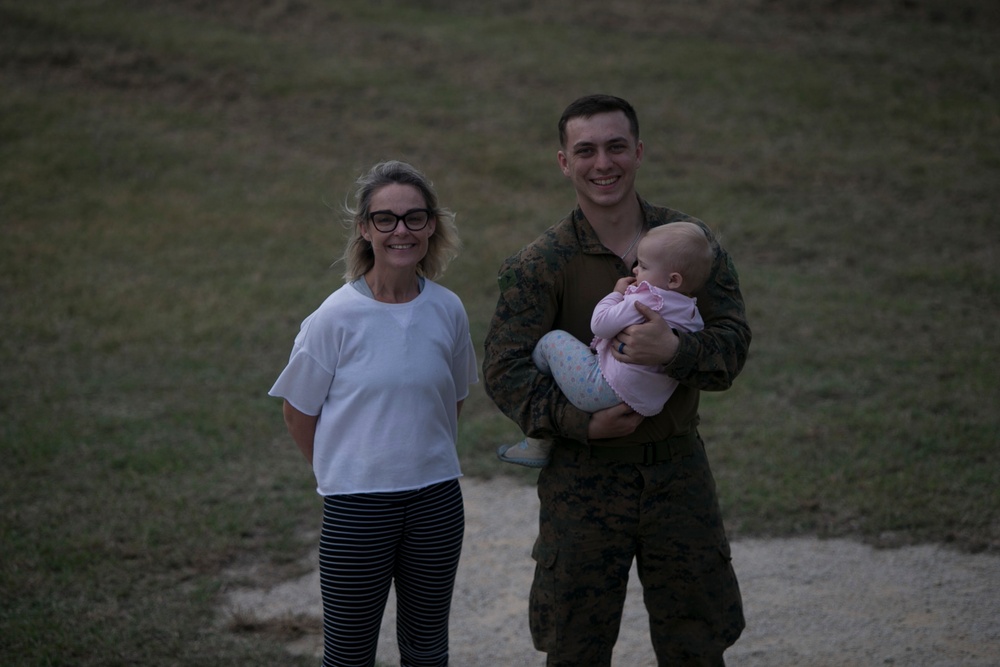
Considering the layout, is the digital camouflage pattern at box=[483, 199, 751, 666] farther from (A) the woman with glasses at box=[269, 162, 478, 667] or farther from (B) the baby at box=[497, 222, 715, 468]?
(A) the woman with glasses at box=[269, 162, 478, 667]

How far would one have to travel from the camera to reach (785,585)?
4.55 metres

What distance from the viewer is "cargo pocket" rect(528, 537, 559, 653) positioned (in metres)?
3.06

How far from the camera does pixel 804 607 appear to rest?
14.3 ft

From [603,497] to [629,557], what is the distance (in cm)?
22

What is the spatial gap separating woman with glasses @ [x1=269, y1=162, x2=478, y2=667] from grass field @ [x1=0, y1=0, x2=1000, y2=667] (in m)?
1.26

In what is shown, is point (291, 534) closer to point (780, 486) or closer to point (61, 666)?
point (61, 666)

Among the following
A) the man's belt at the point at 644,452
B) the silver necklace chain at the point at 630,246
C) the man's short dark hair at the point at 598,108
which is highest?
the man's short dark hair at the point at 598,108

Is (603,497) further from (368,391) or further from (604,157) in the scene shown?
(604,157)

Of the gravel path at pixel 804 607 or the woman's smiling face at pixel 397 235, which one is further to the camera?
the gravel path at pixel 804 607

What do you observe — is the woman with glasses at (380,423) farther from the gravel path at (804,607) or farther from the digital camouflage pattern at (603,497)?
the gravel path at (804,607)

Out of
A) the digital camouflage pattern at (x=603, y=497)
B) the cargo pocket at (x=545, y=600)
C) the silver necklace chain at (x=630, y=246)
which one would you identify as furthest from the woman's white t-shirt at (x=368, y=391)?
the silver necklace chain at (x=630, y=246)

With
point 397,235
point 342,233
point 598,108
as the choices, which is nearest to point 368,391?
point 397,235

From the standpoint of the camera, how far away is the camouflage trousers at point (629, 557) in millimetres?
3016

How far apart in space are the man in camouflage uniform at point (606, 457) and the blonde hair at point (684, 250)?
0.66 feet
